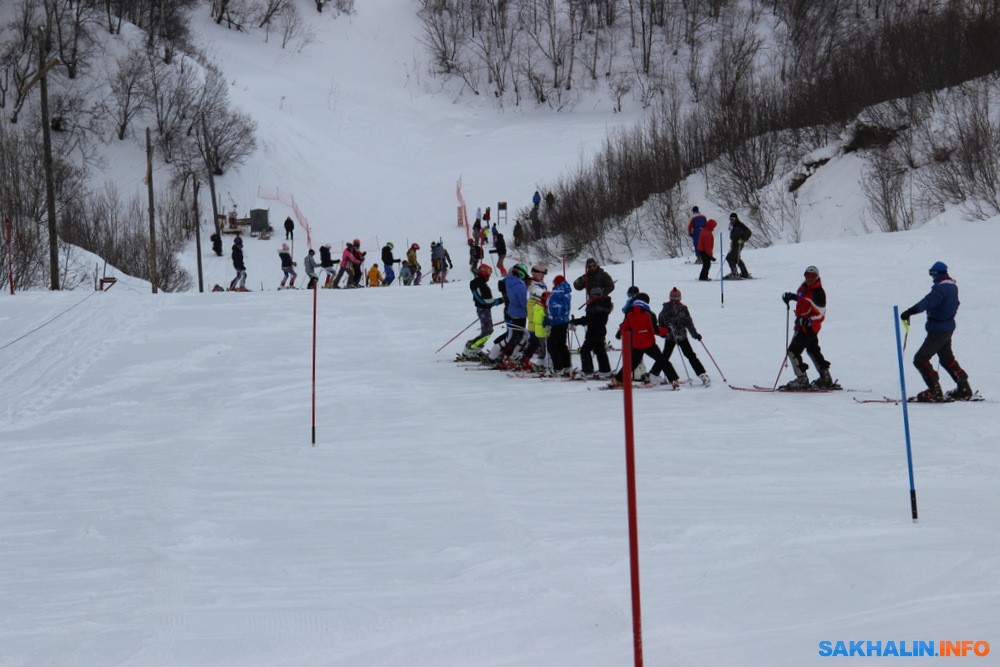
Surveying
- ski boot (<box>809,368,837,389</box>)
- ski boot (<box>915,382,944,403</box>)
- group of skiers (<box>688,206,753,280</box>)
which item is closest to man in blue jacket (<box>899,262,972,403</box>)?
ski boot (<box>915,382,944,403</box>)

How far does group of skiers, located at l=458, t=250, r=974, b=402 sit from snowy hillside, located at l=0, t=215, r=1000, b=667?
52 centimetres

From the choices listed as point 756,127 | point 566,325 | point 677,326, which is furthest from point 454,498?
point 756,127

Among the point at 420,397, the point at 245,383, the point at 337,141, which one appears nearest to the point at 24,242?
the point at 245,383

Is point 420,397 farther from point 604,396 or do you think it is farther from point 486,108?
point 486,108

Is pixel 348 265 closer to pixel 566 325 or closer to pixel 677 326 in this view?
pixel 566 325

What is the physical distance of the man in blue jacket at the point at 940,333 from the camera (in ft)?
40.3

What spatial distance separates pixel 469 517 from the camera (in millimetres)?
8031

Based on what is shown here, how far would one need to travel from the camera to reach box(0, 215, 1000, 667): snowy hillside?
5582mm

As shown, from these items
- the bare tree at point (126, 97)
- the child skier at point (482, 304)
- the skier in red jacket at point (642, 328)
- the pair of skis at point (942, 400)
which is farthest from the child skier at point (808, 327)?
the bare tree at point (126, 97)

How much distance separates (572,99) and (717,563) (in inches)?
2845

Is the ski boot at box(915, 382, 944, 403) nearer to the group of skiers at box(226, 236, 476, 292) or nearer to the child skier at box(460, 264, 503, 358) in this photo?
the child skier at box(460, 264, 503, 358)

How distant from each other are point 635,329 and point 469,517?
21.4ft

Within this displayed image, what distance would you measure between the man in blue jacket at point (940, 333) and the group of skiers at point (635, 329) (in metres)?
0.01

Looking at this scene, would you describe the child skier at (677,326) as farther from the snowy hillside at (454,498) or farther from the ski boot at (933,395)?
the ski boot at (933,395)
